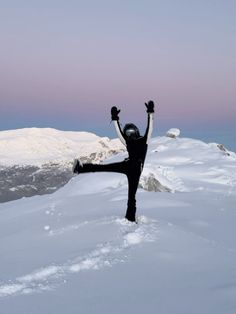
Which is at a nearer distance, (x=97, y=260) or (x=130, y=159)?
(x=97, y=260)

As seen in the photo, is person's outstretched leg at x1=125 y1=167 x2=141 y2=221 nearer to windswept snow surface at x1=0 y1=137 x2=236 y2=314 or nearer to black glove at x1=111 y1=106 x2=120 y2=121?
windswept snow surface at x1=0 y1=137 x2=236 y2=314

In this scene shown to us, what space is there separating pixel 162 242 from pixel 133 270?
1473 millimetres

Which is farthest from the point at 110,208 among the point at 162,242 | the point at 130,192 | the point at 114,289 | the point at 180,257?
the point at 114,289

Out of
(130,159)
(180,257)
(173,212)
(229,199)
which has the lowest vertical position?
(229,199)

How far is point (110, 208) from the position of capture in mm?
11469

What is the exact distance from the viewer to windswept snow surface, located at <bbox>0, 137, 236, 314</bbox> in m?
4.82

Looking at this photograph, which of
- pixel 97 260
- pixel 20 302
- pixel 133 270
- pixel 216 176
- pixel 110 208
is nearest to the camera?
pixel 20 302

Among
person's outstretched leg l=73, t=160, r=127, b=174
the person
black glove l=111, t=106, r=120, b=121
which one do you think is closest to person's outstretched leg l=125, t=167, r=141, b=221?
the person

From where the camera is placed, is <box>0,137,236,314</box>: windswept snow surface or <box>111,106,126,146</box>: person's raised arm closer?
<box>0,137,236,314</box>: windswept snow surface

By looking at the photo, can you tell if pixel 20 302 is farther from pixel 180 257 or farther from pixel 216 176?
pixel 216 176

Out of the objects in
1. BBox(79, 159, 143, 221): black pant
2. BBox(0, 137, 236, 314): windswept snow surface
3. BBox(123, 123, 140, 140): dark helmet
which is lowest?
BBox(0, 137, 236, 314): windswept snow surface

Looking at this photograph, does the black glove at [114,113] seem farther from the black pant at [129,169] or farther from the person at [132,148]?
the black pant at [129,169]

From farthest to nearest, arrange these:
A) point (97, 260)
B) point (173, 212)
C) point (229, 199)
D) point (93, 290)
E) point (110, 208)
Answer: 1. point (229, 199)
2. point (110, 208)
3. point (173, 212)
4. point (97, 260)
5. point (93, 290)

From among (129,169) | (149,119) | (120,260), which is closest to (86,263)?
(120,260)
